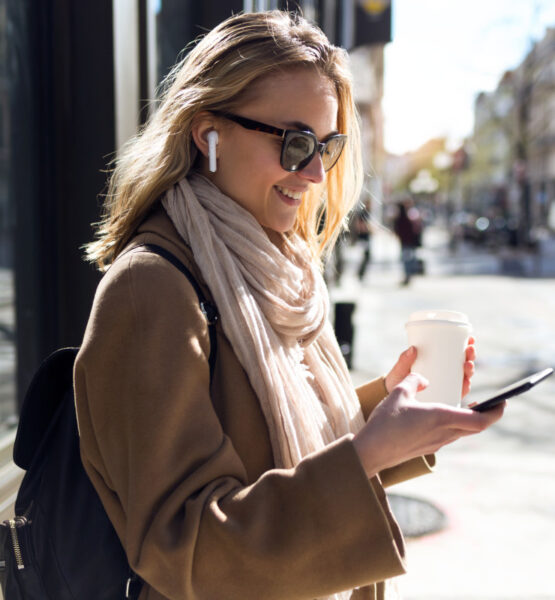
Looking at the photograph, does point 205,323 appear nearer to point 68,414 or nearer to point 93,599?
point 68,414

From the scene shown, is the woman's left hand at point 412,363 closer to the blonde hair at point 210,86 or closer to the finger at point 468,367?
the finger at point 468,367

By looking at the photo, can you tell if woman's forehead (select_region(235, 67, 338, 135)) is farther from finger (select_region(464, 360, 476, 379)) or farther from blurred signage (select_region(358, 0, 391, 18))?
blurred signage (select_region(358, 0, 391, 18))

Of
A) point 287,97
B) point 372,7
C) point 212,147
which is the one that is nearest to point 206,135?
point 212,147

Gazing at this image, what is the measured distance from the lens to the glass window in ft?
11.0

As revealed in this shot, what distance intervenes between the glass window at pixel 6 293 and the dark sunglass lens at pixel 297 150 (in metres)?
2.14

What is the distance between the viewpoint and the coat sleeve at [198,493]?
1.28 m

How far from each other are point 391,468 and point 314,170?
775 millimetres

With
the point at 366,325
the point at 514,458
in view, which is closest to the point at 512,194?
the point at 366,325

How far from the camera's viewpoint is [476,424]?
139 centimetres

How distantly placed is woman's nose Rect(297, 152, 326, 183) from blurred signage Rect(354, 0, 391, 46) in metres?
8.29

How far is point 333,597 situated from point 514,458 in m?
4.15

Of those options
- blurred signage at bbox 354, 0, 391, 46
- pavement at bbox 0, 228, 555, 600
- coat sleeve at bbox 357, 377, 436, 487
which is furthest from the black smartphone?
blurred signage at bbox 354, 0, 391, 46

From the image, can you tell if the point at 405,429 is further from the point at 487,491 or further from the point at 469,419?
the point at 487,491

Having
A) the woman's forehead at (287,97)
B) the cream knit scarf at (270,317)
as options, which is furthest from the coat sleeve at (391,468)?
the woman's forehead at (287,97)
